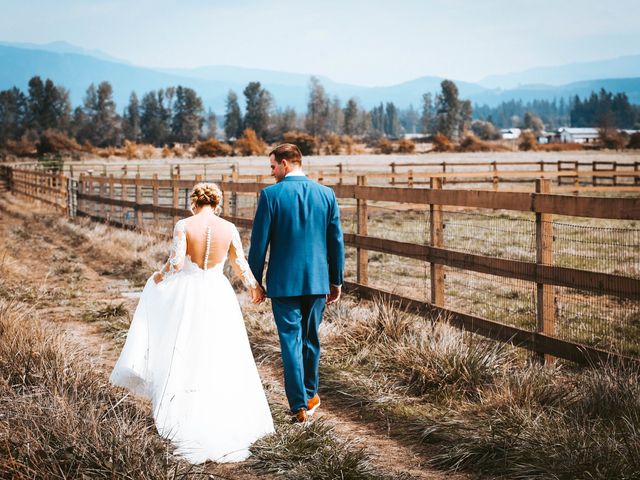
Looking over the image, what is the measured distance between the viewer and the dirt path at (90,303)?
495 centimetres

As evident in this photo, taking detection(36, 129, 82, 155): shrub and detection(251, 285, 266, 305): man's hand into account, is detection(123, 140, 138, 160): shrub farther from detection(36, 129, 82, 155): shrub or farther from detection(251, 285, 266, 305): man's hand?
detection(251, 285, 266, 305): man's hand

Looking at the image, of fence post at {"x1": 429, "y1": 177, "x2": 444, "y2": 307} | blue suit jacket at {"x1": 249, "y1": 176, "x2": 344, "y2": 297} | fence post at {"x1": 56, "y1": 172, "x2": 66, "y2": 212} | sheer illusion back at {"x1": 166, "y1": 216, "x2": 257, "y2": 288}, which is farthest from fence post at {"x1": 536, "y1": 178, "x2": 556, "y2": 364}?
fence post at {"x1": 56, "y1": 172, "x2": 66, "y2": 212}

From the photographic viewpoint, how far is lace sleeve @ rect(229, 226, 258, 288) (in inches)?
214

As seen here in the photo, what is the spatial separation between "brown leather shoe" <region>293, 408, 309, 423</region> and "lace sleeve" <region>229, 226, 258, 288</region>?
0.91 meters

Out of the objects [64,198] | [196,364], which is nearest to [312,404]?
[196,364]

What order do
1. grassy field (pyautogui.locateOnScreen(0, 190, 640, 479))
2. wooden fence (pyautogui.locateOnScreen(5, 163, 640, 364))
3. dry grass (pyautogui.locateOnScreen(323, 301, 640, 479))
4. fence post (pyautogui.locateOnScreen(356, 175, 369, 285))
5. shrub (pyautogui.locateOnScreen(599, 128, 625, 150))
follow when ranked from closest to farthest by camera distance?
grassy field (pyautogui.locateOnScreen(0, 190, 640, 479)), dry grass (pyautogui.locateOnScreen(323, 301, 640, 479)), wooden fence (pyautogui.locateOnScreen(5, 163, 640, 364)), fence post (pyautogui.locateOnScreen(356, 175, 369, 285)), shrub (pyautogui.locateOnScreen(599, 128, 625, 150))

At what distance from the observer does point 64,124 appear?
179625mm

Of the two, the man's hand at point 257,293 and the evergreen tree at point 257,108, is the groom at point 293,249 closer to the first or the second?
the man's hand at point 257,293

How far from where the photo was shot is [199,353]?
5.08 metres

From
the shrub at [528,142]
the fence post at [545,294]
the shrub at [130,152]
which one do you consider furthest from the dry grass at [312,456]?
the shrub at [528,142]

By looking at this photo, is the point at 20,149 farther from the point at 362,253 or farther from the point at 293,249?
the point at 293,249

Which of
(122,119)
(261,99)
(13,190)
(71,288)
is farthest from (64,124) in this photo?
(71,288)

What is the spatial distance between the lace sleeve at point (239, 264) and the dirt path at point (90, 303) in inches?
45.2

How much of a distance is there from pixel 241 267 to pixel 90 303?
541cm
